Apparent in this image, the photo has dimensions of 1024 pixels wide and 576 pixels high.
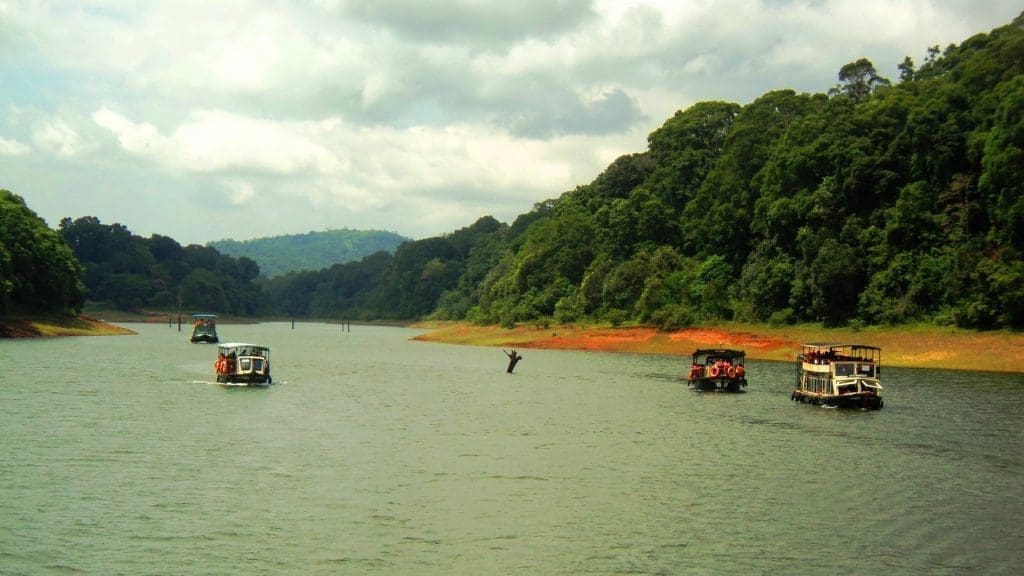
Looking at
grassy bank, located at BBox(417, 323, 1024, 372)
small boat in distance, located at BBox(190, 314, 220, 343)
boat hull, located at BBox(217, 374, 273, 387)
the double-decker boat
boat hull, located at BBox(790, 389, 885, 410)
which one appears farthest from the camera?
small boat in distance, located at BBox(190, 314, 220, 343)

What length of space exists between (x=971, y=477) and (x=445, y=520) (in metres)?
20.2

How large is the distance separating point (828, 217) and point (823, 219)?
582 mm

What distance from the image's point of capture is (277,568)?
22250mm

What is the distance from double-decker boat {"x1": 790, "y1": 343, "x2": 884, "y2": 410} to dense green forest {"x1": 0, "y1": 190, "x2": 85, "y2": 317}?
94697 mm

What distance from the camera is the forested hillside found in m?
89.8

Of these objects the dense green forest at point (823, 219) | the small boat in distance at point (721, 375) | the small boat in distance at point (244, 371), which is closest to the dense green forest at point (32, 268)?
the dense green forest at point (823, 219)

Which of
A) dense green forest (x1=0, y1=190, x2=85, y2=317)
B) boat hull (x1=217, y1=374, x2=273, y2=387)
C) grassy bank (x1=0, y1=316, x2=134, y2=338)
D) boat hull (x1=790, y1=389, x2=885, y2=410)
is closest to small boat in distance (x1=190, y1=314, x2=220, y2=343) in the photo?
grassy bank (x1=0, y1=316, x2=134, y2=338)

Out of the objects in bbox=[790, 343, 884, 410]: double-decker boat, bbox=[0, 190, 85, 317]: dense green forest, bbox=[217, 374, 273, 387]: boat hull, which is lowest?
bbox=[217, 374, 273, 387]: boat hull

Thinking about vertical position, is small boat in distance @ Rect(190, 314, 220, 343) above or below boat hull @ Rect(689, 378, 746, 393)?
above

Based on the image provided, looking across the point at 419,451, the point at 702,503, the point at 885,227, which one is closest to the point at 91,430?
the point at 419,451

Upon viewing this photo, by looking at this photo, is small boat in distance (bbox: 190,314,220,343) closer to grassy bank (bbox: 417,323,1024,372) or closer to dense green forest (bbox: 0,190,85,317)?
dense green forest (bbox: 0,190,85,317)

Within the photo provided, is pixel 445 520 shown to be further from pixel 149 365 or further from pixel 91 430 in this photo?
pixel 149 365

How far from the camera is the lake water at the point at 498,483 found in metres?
23.6

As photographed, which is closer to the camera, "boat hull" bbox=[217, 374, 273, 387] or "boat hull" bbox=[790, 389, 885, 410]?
"boat hull" bbox=[790, 389, 885, 410]
